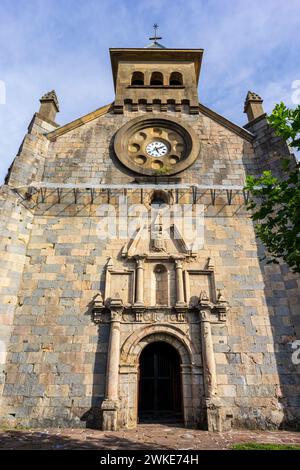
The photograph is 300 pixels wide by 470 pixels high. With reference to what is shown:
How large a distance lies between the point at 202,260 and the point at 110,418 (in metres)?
6.20

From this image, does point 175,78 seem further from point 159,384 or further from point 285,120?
point 159,384

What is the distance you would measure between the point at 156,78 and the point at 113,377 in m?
16.6

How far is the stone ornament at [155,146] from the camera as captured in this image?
48.1 ft

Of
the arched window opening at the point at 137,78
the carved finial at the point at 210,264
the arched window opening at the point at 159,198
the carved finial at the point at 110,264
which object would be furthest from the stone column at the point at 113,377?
the arched window opening at the point at 137,78

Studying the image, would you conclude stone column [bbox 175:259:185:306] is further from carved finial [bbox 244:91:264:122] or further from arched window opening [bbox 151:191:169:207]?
carved finial [bbox 244:91:264:122]

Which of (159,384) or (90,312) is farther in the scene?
(90,312)

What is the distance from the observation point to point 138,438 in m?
8.07

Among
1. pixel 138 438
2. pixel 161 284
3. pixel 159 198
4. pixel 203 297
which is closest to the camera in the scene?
pixel 138 438

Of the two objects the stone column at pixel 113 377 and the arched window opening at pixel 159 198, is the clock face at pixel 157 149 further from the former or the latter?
the stone column at pixel 113 377

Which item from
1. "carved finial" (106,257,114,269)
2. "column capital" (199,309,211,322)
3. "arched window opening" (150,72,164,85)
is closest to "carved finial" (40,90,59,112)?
"arched window opening" (150,72,164,85)

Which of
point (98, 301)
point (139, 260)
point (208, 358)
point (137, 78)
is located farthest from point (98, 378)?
point (137, 78)
